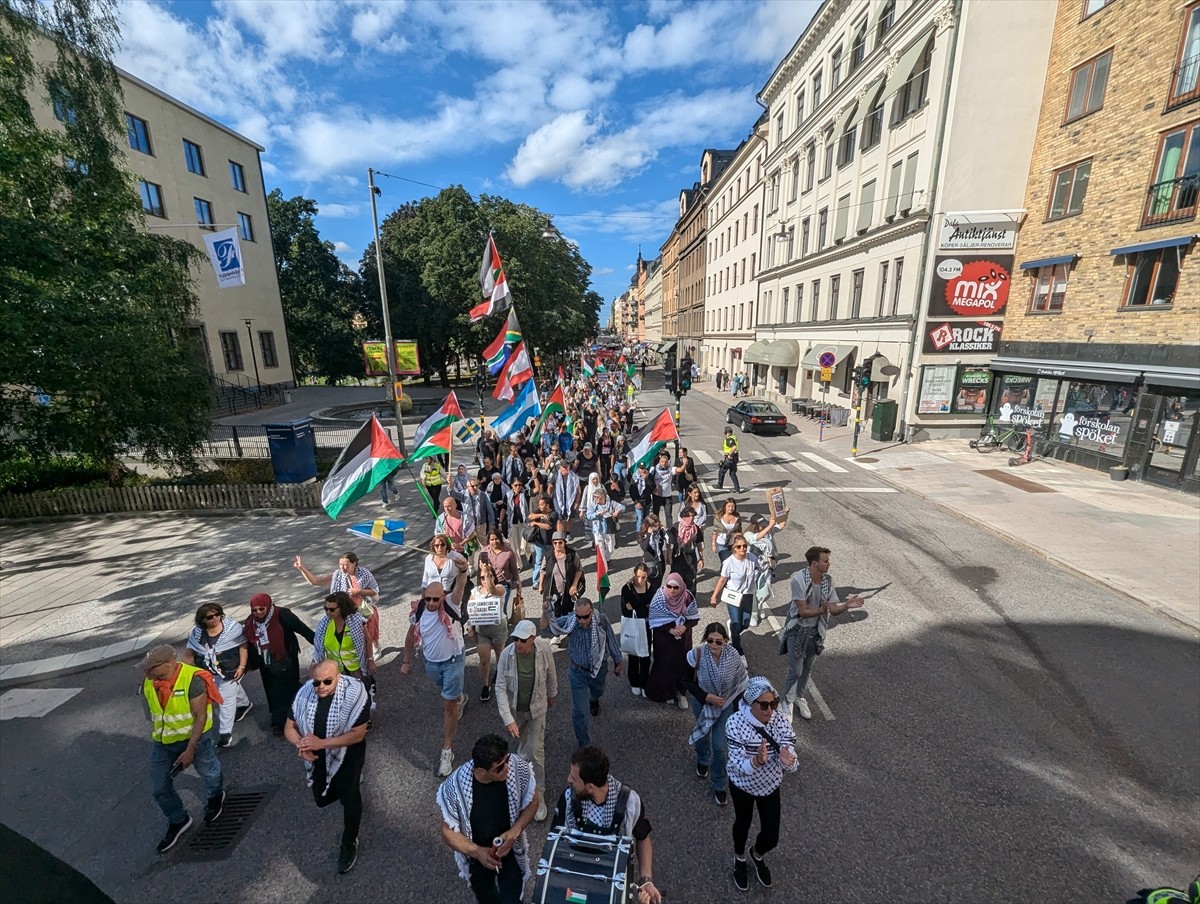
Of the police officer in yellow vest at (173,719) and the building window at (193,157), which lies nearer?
the police officer in yellow vest at (173,719)

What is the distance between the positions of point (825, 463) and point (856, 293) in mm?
11827

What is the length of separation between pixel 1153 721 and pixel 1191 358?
529 inches

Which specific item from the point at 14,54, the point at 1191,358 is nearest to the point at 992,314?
the point at 1191,358

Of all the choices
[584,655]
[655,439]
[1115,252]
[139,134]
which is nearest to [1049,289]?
[1115,252]

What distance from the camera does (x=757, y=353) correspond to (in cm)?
3622

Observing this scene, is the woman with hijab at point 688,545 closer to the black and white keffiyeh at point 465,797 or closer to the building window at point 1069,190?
the black and white keffiyeh at point 465,797

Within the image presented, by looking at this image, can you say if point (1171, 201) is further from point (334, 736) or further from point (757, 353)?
point (334, 736)

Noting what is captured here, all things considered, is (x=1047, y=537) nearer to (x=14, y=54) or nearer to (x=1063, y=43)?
(x=1063, y=43)

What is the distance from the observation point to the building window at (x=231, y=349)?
1241 inches

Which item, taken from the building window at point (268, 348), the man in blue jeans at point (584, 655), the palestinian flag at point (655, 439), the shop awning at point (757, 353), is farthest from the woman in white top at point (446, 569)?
the building window at point (268, 348)

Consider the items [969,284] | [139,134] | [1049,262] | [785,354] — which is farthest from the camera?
[785,354]

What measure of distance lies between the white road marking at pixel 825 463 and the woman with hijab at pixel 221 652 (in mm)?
16482

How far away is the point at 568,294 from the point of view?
1813 inches

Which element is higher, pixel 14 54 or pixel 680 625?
pixel 14 54
